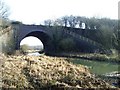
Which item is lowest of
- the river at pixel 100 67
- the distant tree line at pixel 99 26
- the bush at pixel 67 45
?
the river at pixel 100 67

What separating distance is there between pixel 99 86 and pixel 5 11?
82.4 feet

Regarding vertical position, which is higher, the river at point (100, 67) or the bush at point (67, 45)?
the bush at point (67, 45)

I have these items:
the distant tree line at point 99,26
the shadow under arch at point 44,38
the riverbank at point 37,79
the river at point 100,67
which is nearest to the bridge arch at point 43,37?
the shadow under arch at point 44,38

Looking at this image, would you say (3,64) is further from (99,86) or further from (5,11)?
(5,11)

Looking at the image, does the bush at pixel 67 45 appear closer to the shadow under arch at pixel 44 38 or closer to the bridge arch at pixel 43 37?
the shadow under arch at pixel 44 38

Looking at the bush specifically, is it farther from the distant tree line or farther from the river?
the river

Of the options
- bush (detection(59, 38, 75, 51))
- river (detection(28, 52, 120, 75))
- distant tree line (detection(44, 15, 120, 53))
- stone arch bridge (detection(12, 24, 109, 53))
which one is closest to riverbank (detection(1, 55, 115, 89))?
river (detection(28, 52, 120, 75))

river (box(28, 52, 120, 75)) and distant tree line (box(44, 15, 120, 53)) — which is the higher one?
distant tree line (box(44, 15, 120, 53))

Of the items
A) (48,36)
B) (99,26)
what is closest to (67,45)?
(48,36)

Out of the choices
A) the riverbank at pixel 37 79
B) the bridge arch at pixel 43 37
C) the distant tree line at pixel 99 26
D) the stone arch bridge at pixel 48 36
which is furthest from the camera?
the bridge arch at pixel 43 37

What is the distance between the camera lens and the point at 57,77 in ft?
46.9

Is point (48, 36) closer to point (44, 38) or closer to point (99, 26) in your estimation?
point (44, 38)

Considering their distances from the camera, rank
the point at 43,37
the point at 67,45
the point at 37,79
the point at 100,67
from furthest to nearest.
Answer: the point at 43,37, the point at 67,45, the point at 100,67, the point at 37,79

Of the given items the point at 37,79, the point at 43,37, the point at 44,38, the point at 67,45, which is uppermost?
the point at 43,37
